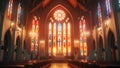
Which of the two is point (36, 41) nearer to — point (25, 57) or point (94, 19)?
point (25, 57)

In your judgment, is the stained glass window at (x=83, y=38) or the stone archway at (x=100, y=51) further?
the stained glass window at (x=83, y=38)

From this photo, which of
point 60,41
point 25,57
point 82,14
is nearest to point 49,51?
point 60,41

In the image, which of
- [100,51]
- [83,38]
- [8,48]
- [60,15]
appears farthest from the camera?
[60,15]

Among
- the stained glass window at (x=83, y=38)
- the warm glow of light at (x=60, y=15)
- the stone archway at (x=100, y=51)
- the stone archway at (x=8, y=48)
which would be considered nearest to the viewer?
the stone archway at (x=8, y=48)

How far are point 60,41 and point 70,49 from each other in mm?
2626

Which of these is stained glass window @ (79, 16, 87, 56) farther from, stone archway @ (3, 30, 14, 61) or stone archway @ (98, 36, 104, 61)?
stone archway @ (3, 30, 14, 61)

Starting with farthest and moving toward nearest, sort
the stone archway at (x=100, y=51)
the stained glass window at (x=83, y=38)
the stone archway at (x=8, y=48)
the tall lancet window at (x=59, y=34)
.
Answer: the tall lancet window at (x=59, y=34) < the stained glass window at (x=83, y=38) < the stone archway at (x=100, y=51) < the stone archway at (x=8, y=48)

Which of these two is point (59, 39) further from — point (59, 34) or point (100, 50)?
point (100, 50)

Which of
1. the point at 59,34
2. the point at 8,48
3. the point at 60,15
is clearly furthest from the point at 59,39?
the point at 8,48

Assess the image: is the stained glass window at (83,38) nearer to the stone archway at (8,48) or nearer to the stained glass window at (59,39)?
the stained glass window at (59,39)

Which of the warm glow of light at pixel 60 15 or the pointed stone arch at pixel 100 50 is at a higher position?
the warm glow of light at pixel 60 15

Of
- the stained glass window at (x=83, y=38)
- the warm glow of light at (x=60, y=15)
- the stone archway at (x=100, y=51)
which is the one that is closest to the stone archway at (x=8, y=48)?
the stone archway at (x=100, y=51)

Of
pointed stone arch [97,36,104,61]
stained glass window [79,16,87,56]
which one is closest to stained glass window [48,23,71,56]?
stained glass window [79,16,87,56]

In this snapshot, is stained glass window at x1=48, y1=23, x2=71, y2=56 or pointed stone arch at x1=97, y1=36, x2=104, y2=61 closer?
pointed stone arch at x1=97, y1=36, x2=104, y2=61
